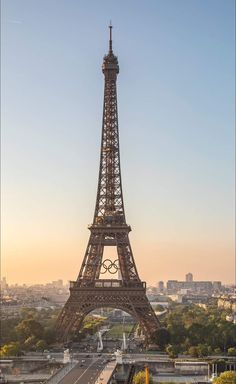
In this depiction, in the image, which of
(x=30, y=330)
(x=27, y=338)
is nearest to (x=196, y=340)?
(x=30, y=330)

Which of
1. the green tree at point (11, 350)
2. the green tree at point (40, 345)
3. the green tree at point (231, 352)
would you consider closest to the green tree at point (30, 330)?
the green tree at point (40, 345)

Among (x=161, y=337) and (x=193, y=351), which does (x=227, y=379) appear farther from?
(x=161, y=337)

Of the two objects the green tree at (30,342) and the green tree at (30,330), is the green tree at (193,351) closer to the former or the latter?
the green tree at (30,342)

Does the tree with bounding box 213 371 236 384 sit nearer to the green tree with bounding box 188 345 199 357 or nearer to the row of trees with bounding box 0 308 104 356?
the green tree with bounding box 188 345 199 357

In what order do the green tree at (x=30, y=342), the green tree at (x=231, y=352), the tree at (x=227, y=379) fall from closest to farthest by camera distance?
the tree at (x=227, y=379), the green tree at (x=231, y=352), the green tree at (x=30, y=342)

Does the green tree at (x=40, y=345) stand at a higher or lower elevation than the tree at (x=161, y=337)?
lower

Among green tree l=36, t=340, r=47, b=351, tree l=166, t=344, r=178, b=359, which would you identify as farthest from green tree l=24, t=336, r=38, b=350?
tree l=166, t=344, r=178, b=359

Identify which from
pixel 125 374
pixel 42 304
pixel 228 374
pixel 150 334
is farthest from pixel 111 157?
pixel 42 304
